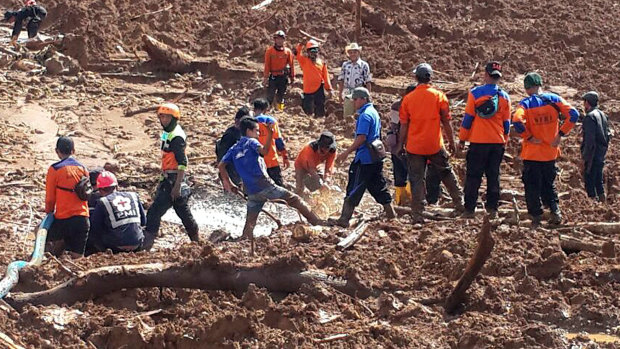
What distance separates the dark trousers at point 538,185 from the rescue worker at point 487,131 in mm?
327

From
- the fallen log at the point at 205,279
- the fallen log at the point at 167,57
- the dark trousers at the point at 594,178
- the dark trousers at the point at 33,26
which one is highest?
the dark trousers at the point at 33,26

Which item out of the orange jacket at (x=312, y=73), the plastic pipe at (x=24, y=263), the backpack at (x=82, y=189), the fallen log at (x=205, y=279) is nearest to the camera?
Result: the plastic pipe at (x=24, y=263)

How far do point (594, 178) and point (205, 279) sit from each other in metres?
7.05

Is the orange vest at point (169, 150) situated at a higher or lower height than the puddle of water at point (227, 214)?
higher

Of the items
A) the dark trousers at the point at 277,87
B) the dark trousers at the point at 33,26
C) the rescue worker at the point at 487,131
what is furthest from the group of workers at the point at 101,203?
the dark trousers at the point at 33,26

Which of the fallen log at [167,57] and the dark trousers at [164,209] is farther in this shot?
the fallen log at [167,57]

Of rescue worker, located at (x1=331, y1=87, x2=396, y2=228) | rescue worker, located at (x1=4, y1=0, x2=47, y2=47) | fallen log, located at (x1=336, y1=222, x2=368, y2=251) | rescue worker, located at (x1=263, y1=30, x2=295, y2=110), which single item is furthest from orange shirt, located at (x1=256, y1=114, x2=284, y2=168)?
rescue worker, located at (x1=4, y1=0, x2=47, y2=47)

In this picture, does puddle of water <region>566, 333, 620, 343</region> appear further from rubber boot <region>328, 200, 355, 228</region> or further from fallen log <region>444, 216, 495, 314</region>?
rubber boot <region>328, 200, 355, 228</region>

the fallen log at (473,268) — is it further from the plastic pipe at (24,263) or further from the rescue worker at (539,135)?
the plastic pipe at (24,263)

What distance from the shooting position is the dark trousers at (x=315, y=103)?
55.4ft

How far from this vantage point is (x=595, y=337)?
7.48 meters

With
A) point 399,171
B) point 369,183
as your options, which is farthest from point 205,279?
point 399,171

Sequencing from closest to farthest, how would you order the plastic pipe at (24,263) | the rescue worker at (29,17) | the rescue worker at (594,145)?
the plastic pipe at (24,263) < the rescue worker at (594,145) < the rescue worker at (29,17)

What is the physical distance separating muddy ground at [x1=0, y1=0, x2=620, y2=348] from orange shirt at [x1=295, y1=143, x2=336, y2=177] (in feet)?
1.94
